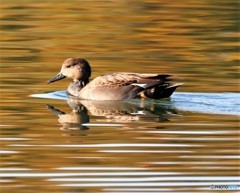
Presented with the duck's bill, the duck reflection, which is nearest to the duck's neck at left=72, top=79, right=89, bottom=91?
the duck's bill

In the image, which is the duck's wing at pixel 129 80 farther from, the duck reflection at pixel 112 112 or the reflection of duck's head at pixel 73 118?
the reflection of duck's head at pixel 73 118

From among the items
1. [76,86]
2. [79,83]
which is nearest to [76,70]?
[79,83]

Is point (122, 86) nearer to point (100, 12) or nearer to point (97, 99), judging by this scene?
point (97, 99)

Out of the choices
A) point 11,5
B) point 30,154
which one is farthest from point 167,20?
point 30,154

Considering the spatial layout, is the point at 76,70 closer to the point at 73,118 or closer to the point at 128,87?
the point at 128,87

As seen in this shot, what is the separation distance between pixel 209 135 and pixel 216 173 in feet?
5.81

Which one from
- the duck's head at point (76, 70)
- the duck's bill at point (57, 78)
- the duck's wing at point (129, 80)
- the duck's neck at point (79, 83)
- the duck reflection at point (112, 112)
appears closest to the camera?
the duck reflection at point (112, 112)

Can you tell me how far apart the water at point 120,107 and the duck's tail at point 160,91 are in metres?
0.10

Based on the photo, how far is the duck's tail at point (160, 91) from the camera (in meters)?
13.8

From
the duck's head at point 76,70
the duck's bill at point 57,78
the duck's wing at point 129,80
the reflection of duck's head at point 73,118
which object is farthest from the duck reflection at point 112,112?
the duck's head at point 76,70

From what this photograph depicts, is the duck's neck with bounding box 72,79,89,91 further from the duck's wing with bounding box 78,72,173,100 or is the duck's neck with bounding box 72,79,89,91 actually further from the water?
the duck's wing with bounding box 78,72,173,100

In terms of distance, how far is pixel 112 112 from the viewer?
43.1 feet

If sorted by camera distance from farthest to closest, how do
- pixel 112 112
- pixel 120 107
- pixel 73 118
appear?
pixel 120 107 → pixel 112 112 → pixel 73 118

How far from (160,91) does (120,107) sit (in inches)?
24.6
